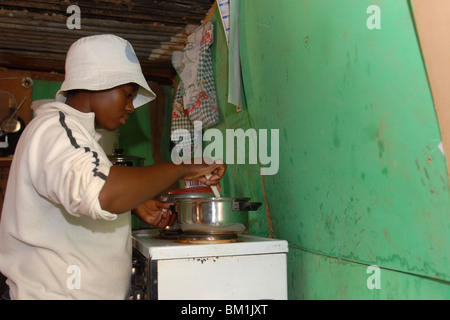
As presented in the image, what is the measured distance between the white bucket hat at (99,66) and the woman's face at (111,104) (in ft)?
0.16

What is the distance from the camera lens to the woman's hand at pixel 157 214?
2.27 meters

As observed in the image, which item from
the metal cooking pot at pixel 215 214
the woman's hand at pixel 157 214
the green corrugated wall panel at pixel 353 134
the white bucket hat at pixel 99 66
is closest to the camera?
the green corrugated wall panel at pixel 353 134

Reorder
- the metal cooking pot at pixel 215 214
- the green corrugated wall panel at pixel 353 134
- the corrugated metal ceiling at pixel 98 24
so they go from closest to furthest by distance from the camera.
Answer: the green corrugated wall panel at pixel 353 134 < the metal cooking pot at pixel 215 214 < the corrugated metal ceiling at pixel 98 24

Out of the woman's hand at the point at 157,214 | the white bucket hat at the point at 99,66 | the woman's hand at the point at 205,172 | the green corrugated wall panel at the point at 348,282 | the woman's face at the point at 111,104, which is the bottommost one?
the green corrugated wall panel at the point at 348,282

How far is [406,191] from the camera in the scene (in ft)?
4.32

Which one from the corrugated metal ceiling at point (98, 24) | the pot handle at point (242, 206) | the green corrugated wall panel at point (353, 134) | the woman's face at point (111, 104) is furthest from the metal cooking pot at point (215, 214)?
the corrugated metal ceiling at point (98, 24)

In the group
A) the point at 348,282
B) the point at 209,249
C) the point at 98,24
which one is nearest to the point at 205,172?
the point at 209,249

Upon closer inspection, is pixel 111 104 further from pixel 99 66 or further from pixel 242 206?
pixel 242 206

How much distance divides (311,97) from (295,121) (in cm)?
19

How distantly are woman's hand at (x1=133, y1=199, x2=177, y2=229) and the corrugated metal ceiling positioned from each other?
1.41m

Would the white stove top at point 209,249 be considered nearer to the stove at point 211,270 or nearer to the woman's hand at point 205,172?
the stove at point 211,270

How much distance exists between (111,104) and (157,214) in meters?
0.75

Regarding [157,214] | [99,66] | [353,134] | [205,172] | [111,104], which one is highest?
[99,66]

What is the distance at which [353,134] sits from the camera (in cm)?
156
